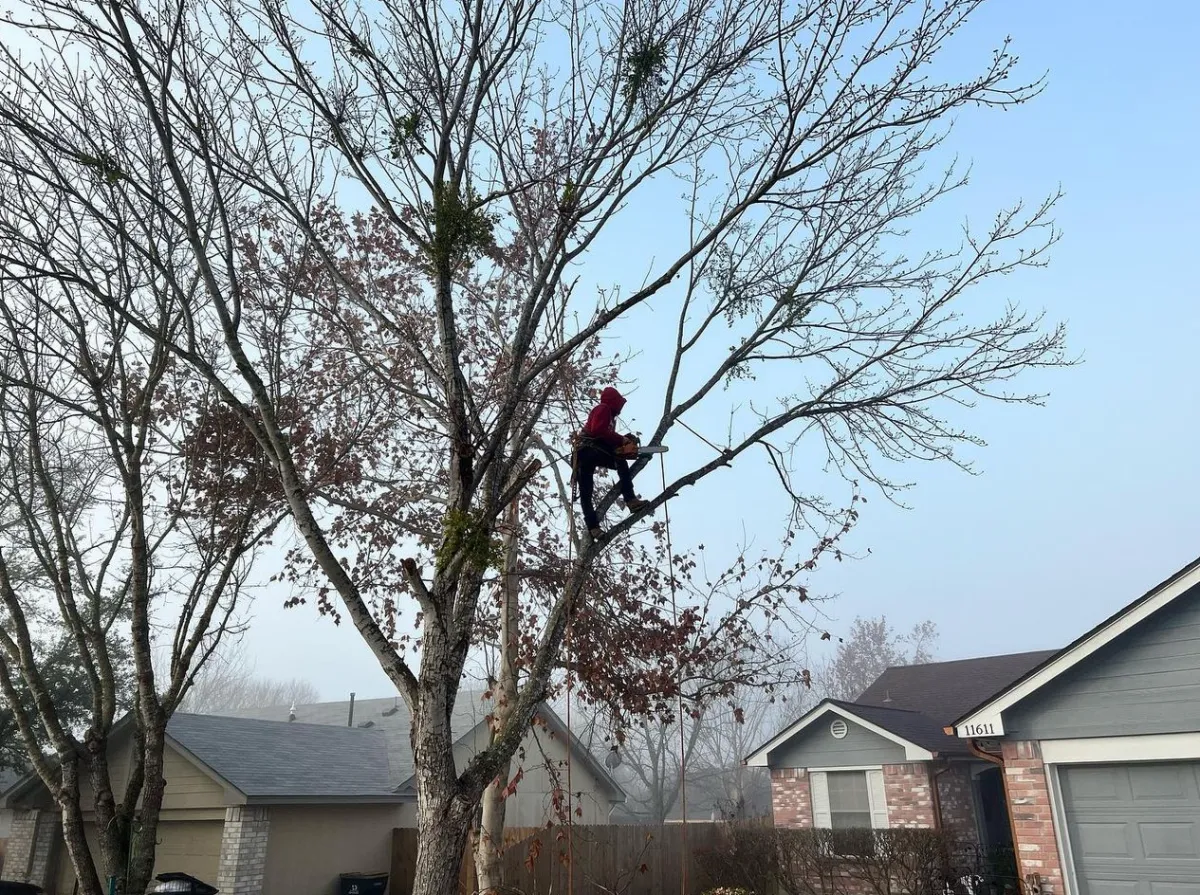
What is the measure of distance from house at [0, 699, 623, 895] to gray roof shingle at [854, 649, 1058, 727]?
9622mm


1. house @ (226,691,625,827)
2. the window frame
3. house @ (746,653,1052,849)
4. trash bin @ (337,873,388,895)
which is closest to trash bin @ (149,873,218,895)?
trash bin @ (337,873,388,895)

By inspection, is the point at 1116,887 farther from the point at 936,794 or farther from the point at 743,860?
the point at 743,860

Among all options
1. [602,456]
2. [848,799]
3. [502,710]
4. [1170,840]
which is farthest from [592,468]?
[848,799]

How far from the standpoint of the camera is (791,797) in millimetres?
18609

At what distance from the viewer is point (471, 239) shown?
639 centimetres

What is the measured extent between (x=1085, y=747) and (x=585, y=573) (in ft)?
28.4

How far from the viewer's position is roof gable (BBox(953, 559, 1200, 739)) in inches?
429

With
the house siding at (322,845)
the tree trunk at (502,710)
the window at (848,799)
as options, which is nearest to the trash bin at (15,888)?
the house siding at (322,845)

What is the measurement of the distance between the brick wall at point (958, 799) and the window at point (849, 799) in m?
1.49

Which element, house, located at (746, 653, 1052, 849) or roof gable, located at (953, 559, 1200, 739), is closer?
roof gable, located at (953, 559, 1200, 739)

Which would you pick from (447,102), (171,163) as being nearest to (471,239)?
(447,102)

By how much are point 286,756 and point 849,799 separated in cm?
1180

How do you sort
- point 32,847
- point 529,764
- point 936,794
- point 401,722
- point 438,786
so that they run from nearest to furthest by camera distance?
point 438,786, point 936,794, point 32,847, point 529,764, point 401,722

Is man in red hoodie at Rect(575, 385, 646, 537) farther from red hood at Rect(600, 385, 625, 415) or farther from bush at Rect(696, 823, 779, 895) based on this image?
bush at Rect(696, 823, 779, 895)
